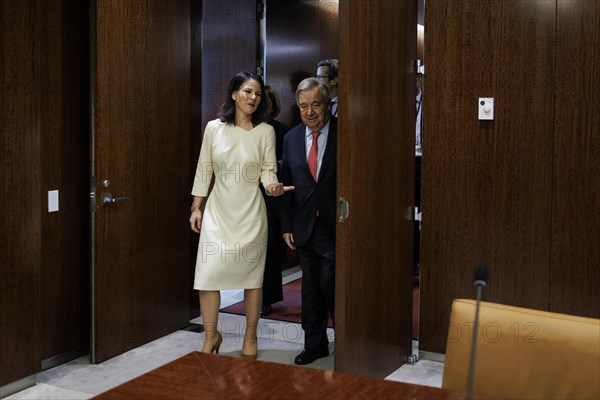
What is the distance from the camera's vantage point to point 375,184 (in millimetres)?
3514

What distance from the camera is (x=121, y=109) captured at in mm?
3963

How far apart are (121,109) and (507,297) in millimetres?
2304

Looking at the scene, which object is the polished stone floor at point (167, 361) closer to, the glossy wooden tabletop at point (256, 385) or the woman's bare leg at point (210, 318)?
the woman's bare leg at point (210, 318)

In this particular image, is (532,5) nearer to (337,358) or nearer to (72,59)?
(337,358)

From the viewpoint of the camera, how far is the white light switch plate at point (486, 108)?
379cm

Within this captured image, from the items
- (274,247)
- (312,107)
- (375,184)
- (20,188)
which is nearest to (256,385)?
(375,184)

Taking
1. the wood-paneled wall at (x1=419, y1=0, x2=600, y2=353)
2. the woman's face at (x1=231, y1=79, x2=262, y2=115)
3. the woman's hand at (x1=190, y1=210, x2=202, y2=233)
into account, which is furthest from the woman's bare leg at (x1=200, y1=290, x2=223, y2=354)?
the wood-paneled wall at (x1=419, y1=0, x2=600, y2=353)

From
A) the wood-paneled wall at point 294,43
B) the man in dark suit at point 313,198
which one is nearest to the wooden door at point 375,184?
the man in dark suit at point 313,198

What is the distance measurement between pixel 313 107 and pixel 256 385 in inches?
97.0

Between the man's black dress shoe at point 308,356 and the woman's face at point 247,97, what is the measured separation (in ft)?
4.48

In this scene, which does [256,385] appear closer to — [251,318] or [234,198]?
[234,198]


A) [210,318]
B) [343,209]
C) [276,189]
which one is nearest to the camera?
Result: [343,209]

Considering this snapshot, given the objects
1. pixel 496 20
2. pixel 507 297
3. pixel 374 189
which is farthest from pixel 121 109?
pixel 507 297

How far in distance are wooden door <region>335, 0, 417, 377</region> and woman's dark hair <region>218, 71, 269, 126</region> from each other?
0.78 meters
